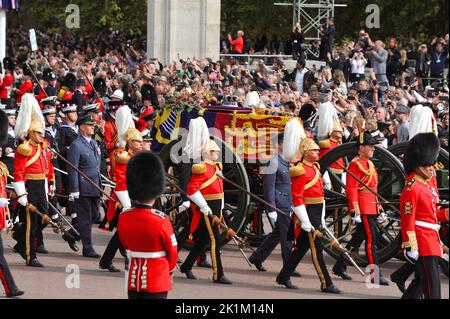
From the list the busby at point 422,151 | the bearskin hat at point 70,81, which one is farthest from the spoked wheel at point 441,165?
the bearskin hat at point 70,81

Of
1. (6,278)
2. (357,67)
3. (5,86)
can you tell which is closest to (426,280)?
(6,278)

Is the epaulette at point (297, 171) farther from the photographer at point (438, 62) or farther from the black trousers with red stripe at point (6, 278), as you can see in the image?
the photographer at point (438, 62)

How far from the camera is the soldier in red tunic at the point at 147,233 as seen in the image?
28.2 ft

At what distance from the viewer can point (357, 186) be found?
1202 centimetres

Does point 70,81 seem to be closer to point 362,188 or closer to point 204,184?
point 204,184

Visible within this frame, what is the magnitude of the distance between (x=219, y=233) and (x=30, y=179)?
1.95 metres

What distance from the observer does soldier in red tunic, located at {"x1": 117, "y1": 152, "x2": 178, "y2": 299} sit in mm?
8609

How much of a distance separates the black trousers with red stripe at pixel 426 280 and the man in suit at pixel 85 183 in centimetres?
419

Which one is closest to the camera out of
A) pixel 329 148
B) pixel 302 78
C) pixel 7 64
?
pixel 329 148

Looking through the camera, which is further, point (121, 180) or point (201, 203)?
point (121, 180)

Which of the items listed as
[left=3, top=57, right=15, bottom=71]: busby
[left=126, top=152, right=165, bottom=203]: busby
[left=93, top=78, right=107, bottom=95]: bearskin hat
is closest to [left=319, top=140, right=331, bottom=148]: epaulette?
[left=126, top=152, right=165, bottom=203]: busby

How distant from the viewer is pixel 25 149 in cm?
1243

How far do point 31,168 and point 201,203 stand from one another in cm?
181
